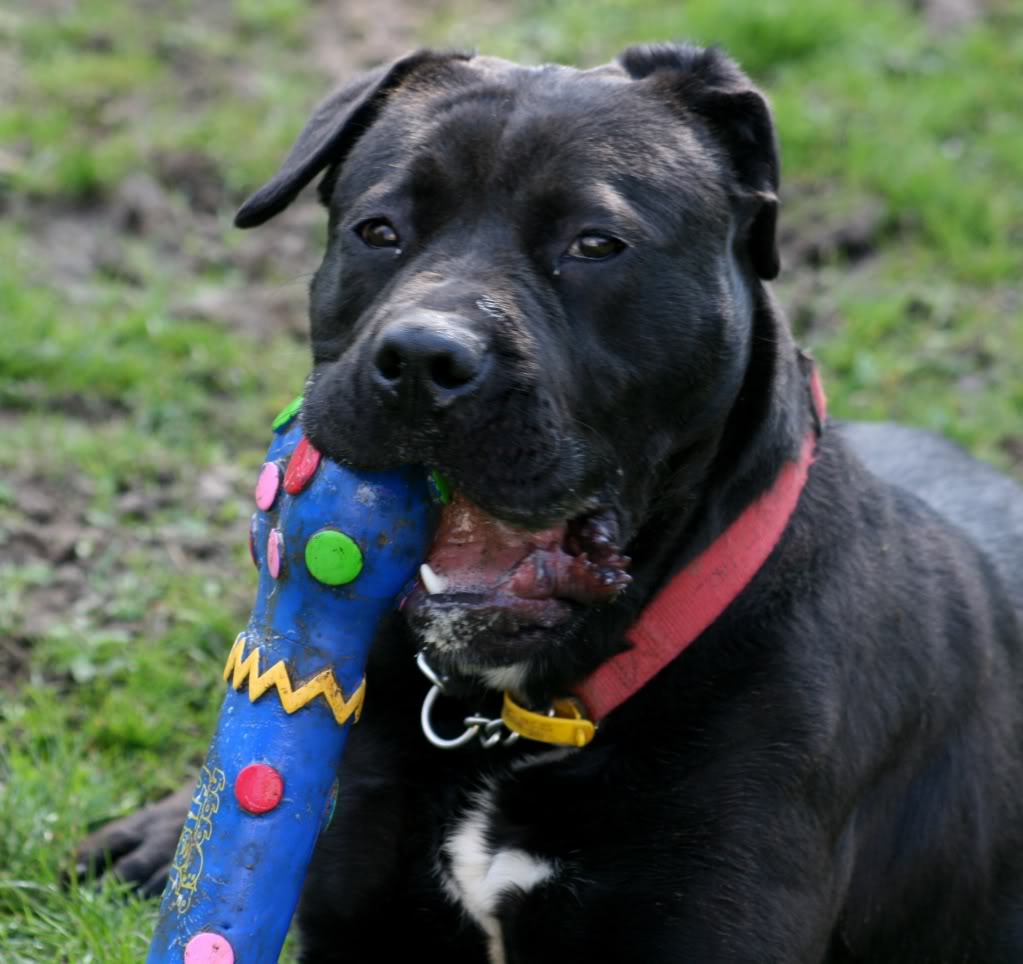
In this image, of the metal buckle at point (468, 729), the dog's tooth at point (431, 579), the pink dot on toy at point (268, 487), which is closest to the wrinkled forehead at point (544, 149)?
the pink dot on toy at point (268, 487)

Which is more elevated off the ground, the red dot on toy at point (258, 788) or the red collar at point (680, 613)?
the red dot on toy at point (258, 788)

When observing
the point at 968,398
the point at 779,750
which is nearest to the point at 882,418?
the point at 968,398

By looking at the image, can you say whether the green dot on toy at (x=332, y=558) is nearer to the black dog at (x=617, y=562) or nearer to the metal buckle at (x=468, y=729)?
the black dog at (x=617, y=562)

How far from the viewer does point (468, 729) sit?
3.23m

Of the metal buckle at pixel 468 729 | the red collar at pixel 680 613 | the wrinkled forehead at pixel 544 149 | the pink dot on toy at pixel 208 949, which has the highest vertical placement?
the wrinkled forehead at pixel 544 149

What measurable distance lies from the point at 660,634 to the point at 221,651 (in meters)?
1.76

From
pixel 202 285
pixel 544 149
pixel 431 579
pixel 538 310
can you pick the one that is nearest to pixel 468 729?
pixel 431 579

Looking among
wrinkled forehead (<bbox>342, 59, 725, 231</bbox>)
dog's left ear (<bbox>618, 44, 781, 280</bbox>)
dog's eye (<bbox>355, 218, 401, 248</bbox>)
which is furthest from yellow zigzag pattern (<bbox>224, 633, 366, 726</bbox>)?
dog's left ear (<bbox>618, 44, 781, 280</bbox>)

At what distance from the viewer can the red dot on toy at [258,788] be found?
271cm

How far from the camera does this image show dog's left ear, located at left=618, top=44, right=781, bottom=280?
323 centimetres

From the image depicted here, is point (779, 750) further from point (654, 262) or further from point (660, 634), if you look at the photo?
point (654, 262)

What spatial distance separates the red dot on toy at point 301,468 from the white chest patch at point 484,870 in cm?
73

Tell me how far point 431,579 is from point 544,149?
784mm

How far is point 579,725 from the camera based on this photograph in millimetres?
3084
